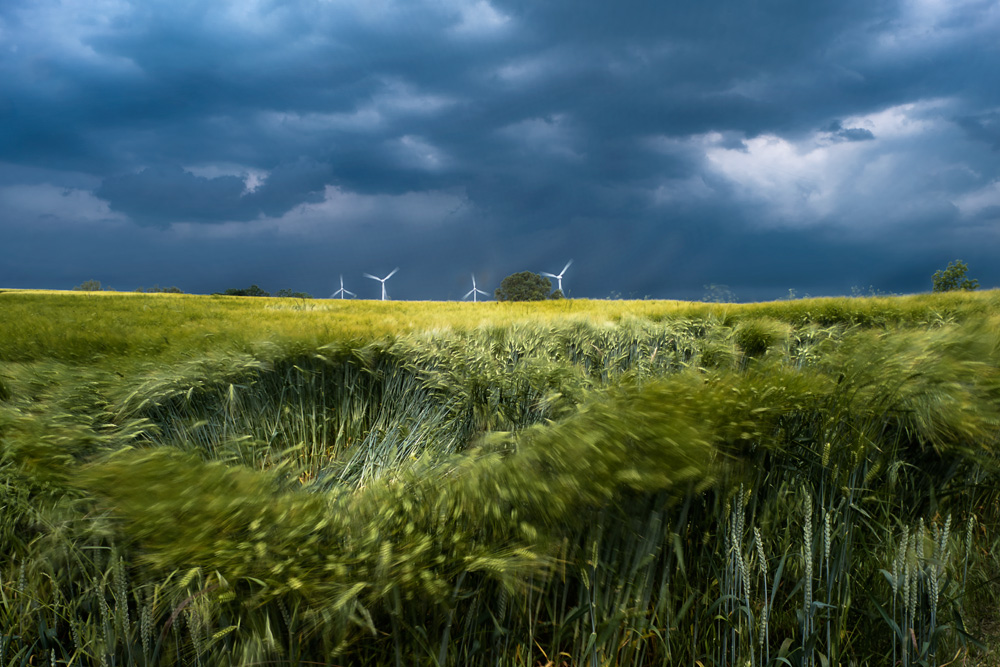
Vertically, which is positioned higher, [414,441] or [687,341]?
[687,341]

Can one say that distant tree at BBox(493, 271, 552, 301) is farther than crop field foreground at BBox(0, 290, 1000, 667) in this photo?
Yes

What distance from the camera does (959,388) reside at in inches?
103

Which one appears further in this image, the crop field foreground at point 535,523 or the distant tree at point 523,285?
the distant tree at point 523,285

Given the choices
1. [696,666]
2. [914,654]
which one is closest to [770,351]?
[914,654]

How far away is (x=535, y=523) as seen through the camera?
2.03m

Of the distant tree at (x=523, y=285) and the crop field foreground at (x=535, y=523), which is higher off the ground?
the distant tree at (x=523, y=285)

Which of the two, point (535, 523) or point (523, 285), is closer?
point (535, 523)

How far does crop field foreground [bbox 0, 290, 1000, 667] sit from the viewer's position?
6.29 ft

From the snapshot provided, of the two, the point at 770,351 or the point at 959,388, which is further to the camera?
the point at 770,351

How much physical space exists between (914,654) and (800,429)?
0.95 m

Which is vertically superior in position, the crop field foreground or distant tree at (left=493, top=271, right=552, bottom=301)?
distant tree at (left=493, top=271, right=552, bottom=301)

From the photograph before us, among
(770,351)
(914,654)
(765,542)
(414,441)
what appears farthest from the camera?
(770,351)

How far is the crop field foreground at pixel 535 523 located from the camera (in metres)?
1.92

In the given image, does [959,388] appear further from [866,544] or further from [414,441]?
[414,441]
